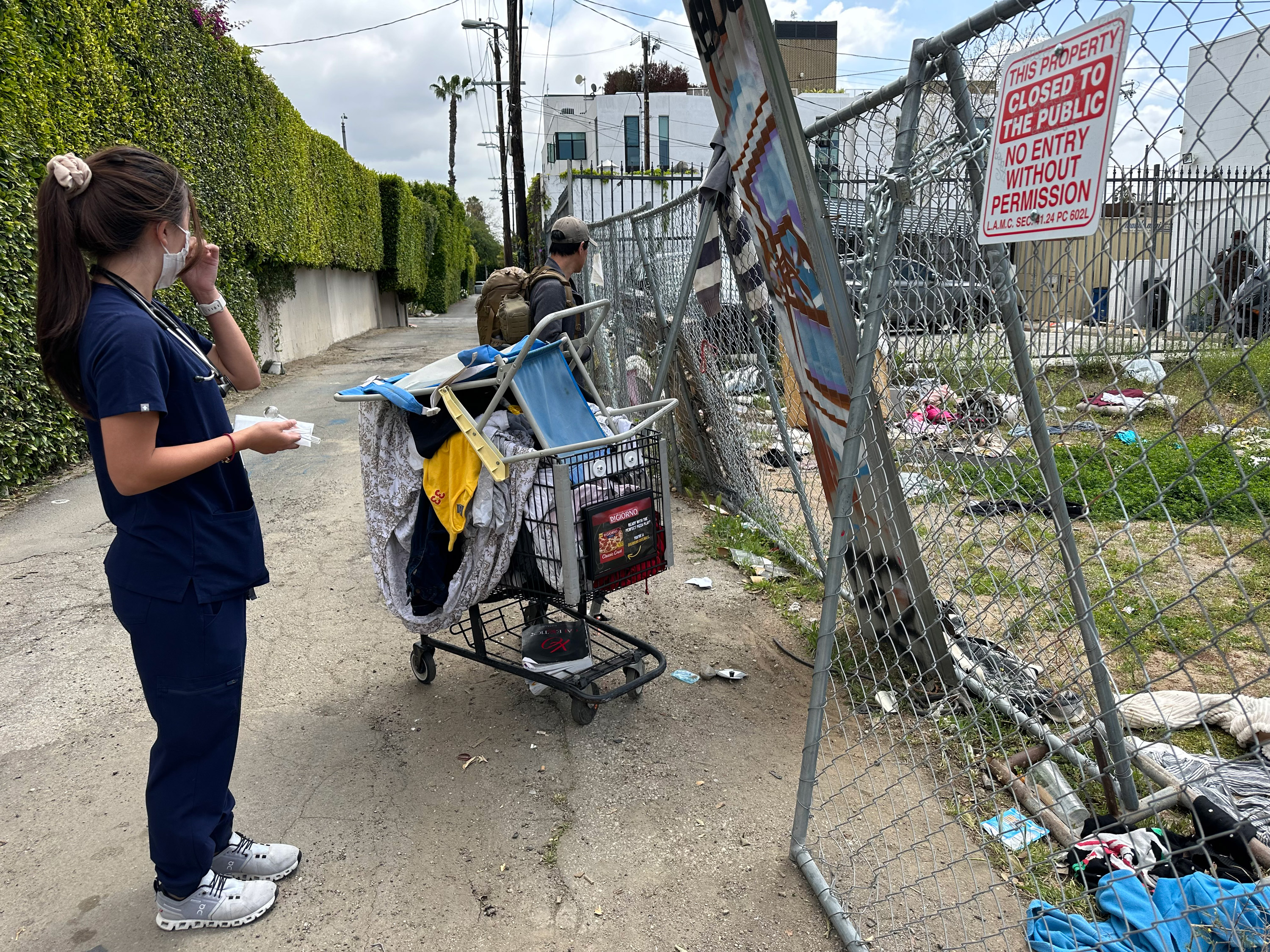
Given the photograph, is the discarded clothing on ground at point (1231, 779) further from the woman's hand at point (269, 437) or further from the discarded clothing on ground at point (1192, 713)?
the woman's hand at point (269, 437)

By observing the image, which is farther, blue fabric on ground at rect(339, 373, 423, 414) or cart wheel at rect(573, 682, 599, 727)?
cart wheel at rect(573, 682, 599, 727)

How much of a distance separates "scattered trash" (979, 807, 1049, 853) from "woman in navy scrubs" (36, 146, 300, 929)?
224cm

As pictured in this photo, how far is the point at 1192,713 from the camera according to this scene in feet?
9.89

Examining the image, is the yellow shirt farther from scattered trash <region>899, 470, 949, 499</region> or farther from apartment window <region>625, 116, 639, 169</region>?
apartment window <region>625, 116, 639, 169</region>

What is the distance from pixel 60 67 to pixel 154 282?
6786 millimetres

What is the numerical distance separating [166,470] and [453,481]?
1.13 m

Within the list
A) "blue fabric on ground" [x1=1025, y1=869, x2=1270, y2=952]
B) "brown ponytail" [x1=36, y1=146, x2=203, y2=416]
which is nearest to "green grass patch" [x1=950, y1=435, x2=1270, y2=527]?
"blue fabric on ground" [x1=1025, y1=869, x2=1270, y2=952]

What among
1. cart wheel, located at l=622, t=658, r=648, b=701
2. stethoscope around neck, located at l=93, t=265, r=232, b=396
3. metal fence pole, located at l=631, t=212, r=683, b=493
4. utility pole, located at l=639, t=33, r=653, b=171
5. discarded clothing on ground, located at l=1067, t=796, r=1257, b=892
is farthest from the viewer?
utility pole, located at l=639, t=33, r=653, b=171

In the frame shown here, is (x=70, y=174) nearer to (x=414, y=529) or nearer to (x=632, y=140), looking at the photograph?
(x=414, y=529)

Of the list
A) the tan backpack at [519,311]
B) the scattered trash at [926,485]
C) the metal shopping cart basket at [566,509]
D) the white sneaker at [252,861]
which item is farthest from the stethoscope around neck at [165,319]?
Result: the tan backpack at [519,311]

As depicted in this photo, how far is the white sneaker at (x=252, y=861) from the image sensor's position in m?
2.56

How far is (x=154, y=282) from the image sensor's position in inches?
88.4

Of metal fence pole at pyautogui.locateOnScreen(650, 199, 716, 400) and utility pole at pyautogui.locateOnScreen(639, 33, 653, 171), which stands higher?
utility pole at pyautogui.locateOnScreen(639, 33, 653, 171)

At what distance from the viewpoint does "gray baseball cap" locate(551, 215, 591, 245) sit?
15.8 feet
